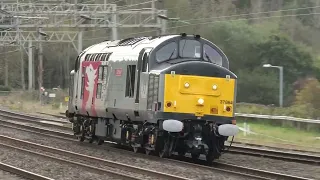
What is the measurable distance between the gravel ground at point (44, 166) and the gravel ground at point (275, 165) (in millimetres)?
4493

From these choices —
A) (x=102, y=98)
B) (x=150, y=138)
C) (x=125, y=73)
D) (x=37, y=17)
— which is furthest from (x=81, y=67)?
(x=37, y=17)

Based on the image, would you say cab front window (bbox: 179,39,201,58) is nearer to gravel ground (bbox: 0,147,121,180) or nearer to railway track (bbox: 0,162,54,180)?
gravel ground (bbox: 0,147,121,180)

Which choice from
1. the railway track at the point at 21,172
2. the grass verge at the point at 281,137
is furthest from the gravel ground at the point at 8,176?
the grass verge at the point at 281,137

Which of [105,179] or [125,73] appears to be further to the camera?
[125,73]

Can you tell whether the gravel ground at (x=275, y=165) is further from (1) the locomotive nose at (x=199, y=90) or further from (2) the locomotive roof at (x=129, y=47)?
(2) the locomotive roof at (x=129, y=47)

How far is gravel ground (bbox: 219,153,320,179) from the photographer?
15084mm

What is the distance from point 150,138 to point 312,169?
4193mm

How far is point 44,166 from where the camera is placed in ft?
50.1

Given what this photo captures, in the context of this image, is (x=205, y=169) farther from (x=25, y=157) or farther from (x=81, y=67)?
(x=81, y=67)

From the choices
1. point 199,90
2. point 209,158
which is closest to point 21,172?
point 199,90

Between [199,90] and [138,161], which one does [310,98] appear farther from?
[138,161]

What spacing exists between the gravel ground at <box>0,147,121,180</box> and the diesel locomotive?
2.59 m

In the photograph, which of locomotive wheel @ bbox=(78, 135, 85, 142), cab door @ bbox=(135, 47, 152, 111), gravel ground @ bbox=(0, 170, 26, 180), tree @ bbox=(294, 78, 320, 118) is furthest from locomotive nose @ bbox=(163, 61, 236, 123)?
tree @ bbox=(294, 78, 320, 118)

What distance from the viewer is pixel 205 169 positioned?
1500cm
